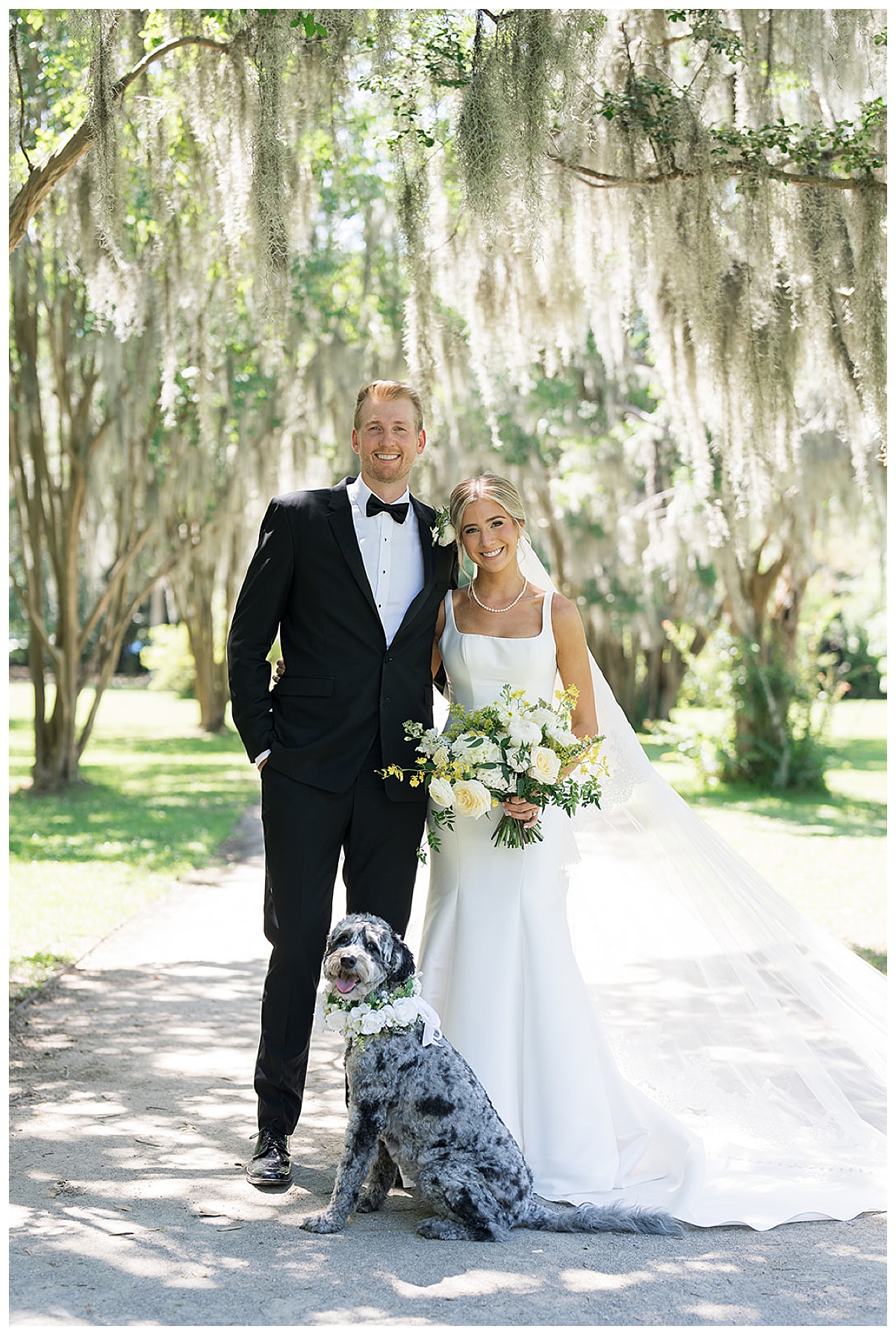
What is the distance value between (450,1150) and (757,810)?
10.4m

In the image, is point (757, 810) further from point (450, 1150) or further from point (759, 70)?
point (450, 1150)

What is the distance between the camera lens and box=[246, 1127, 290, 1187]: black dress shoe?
361 centimetres

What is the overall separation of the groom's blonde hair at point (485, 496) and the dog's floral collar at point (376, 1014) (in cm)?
152

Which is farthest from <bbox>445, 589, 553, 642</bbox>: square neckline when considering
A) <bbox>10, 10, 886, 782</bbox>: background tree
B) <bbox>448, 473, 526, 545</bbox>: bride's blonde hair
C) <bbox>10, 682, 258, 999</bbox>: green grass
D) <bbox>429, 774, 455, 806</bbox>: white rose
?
<bbox>10, 682, 258, 999</bbox>: green grass

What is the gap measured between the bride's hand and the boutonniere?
2.90ft

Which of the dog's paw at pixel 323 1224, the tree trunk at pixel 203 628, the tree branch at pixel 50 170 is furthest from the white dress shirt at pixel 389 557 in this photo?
the tree trunk at pixel 203 628

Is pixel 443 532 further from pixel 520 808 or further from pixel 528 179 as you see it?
pixel 528 179

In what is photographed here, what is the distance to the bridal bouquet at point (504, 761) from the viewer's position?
3.65 metres

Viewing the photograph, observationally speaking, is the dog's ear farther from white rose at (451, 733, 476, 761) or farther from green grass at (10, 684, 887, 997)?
green grass at (10, 684, 887, 997)

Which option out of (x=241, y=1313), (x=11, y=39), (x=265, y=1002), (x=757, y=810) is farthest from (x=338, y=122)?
(x=757, y=810)

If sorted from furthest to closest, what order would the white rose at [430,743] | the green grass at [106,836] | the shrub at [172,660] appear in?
the shrub at [172,660]
the green grass at [106,836]
the white rose at [430,743]

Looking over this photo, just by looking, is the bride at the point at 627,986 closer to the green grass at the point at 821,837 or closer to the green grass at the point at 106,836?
the green grass at the point at 821,837

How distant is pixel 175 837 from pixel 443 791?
7.98 m

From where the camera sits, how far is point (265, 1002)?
382 centimetres
